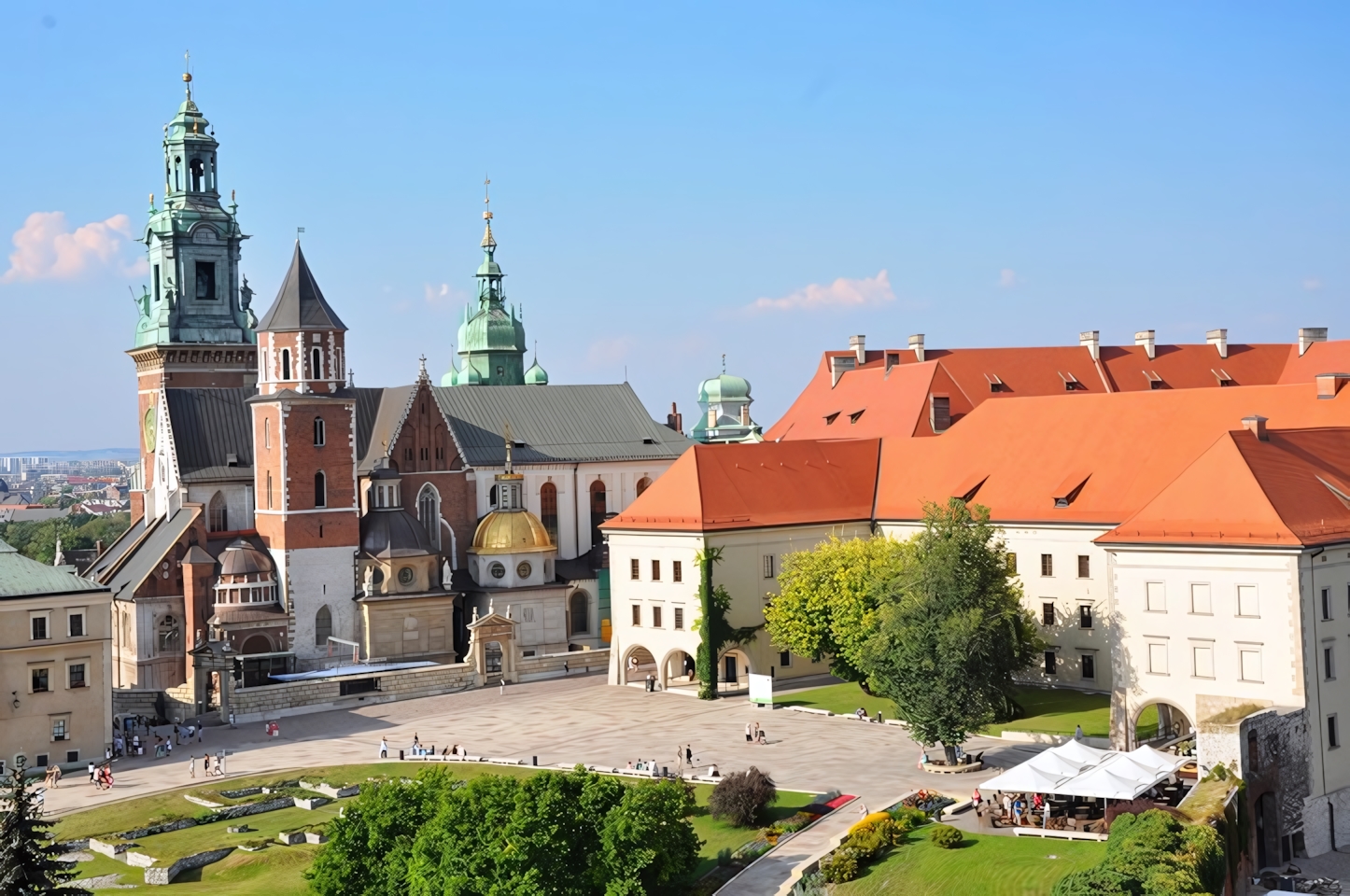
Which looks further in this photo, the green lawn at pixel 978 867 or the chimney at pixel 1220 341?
the chimney at pixel 1220 341

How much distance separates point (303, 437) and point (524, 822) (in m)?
45.5

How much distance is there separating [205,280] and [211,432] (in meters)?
18.1

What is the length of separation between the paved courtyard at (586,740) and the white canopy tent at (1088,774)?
4.25 metres

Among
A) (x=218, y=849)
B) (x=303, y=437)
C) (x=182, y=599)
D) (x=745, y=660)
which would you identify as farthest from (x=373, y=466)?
(x=218, y=849)

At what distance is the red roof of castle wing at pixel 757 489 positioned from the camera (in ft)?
247

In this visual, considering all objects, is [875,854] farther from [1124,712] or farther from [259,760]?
[259,760]

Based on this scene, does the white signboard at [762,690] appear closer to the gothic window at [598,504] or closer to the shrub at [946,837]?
the shrub at [946,837]

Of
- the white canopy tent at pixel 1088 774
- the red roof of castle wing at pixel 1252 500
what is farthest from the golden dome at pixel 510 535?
the white canopy tent at pixel 1088 774

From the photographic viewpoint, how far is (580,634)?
305 feet

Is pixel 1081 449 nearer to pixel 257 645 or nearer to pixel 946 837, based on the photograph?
pixel 946 837

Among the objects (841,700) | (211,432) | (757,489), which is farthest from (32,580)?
(841,700)

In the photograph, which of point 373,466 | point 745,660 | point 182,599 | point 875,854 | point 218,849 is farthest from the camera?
point 373,466

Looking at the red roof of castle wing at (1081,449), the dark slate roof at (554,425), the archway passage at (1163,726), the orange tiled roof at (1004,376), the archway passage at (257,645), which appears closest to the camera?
the archway passage at (1163,726)

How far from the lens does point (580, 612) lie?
306 ft
